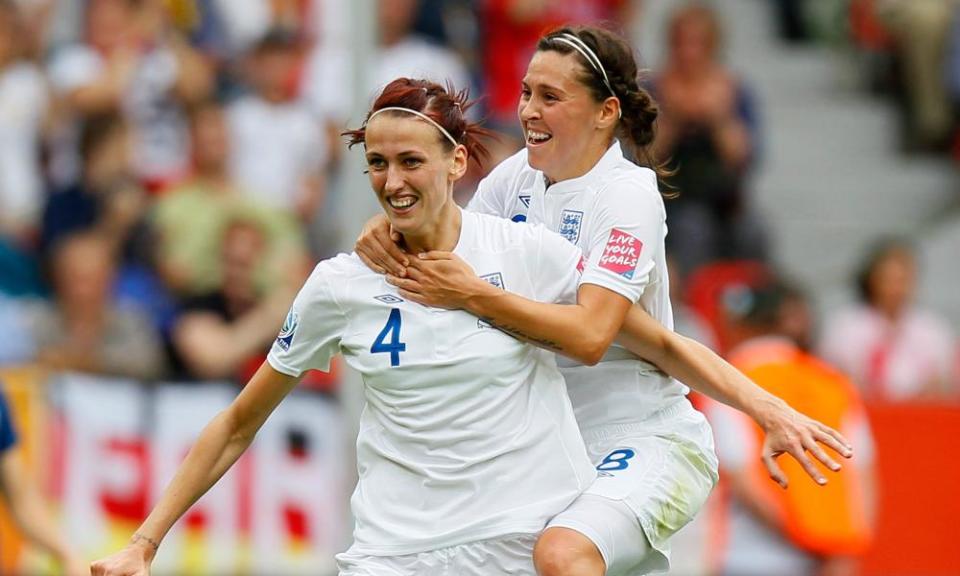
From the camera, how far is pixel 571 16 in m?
13.4

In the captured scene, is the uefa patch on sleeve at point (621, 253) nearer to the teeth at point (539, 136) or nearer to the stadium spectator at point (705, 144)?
the teeth at point (539, 136)

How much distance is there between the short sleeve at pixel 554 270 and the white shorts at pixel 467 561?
2.15ft

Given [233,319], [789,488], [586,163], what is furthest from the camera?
[233,319]

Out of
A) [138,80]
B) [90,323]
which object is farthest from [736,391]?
[138,80]

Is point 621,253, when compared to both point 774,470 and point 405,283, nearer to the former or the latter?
point 405,283

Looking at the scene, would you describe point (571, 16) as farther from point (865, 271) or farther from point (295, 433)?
point (295, 433)

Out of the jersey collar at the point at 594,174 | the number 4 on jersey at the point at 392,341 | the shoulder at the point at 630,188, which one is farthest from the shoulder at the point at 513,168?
the number 4 on jersey at the point at 392,341

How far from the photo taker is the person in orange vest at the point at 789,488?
9.12 m

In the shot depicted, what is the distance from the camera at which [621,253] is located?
520cm

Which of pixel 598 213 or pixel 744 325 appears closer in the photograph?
pixel 598 213

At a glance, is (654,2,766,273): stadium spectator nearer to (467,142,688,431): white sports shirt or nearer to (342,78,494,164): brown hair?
(467,142,688,431): white sports shirt

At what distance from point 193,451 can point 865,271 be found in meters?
7.70

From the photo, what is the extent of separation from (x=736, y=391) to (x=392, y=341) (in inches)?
38.8

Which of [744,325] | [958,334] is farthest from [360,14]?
[958,334]
